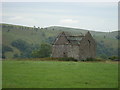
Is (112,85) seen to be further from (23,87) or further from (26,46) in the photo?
(26,46)

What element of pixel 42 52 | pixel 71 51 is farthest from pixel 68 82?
pixel 42 52

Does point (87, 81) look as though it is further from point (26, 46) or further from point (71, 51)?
point (26, 46)

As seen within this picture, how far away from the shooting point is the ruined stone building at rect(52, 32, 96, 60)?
264 feet

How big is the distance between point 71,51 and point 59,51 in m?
4.40

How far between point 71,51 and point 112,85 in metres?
56.0

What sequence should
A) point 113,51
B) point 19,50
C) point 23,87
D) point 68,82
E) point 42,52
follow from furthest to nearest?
point 113,51
point 19,50
point 42,52
point 68,82
point 23,87

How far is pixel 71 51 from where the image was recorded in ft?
266

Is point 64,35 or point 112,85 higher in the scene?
point 64,35

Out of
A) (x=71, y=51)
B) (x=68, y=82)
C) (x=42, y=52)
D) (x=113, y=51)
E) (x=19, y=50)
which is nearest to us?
(x=68, y=82)

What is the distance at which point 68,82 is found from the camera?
2562cm

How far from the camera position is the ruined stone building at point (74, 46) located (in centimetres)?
8056

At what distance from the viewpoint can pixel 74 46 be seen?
8081 cm

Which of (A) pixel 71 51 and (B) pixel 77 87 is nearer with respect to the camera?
(B) pixel 77 87

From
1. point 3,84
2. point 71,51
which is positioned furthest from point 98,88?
point 71,51
